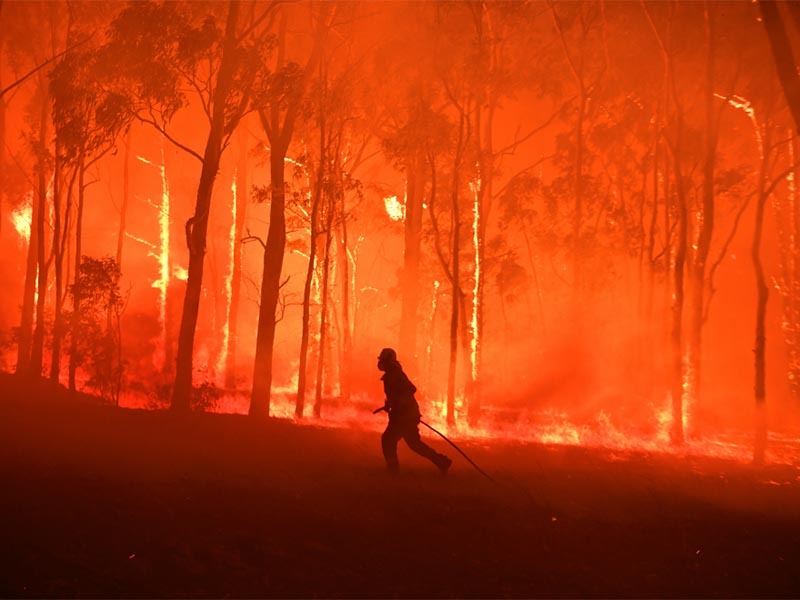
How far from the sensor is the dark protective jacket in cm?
959

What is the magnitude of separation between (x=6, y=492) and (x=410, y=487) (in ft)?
15.8

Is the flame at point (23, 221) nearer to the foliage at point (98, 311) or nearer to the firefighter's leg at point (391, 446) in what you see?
the foliage at point (98, 311)

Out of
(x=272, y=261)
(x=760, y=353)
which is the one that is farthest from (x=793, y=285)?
(x=272, y=261)

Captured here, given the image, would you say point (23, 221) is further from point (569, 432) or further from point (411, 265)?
point (569, 432)

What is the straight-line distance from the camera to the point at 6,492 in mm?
7094

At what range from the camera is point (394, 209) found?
1081 inches

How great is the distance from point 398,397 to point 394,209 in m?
18.6

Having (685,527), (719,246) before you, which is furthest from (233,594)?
(719,246)

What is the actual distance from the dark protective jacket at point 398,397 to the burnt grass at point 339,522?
929mm

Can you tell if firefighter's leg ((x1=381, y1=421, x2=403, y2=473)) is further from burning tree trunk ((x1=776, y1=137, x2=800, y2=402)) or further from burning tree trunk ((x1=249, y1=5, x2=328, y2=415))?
burning tree trunk ((x1=776, y1=137, x2=800, y2=402))

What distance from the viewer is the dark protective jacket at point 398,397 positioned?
9586mm

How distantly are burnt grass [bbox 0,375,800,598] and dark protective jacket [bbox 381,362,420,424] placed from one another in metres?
0.93

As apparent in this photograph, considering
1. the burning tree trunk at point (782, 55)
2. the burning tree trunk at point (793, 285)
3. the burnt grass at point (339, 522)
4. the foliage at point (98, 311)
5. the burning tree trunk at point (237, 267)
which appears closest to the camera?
the burnt grass at point (339, 522)

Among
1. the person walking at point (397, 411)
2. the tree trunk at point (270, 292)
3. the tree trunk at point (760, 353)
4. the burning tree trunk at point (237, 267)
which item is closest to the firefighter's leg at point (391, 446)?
the person walking at point (397, 411)
